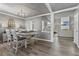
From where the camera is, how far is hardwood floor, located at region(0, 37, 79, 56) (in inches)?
78.0

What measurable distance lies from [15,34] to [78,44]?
157 centimetres

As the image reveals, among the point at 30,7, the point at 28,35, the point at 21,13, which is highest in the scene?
the point at 30,7

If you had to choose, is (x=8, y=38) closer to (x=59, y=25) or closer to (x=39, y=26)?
(x=39, y=26)

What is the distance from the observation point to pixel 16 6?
1.99 m

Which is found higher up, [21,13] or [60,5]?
[60,5]

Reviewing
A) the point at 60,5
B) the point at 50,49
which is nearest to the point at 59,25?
the point at 60,5

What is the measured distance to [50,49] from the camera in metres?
2.05

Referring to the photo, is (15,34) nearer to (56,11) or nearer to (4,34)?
(4,34)

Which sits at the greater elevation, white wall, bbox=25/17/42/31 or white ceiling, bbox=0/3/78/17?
white ceiling, bbox=0/3/78/17

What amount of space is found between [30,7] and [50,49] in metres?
1.15

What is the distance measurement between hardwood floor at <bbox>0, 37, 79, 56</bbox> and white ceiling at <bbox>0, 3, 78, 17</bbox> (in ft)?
2.48

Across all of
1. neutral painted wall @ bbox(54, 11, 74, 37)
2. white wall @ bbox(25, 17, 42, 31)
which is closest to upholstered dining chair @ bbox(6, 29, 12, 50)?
white wall @ bbox(25, 17, 42, 31)

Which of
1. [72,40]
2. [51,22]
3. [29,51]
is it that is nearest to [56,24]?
[51,22]

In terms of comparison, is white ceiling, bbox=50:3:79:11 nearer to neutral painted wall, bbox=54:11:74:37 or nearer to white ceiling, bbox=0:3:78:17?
white ceiling, bbox=0:3:78:17
